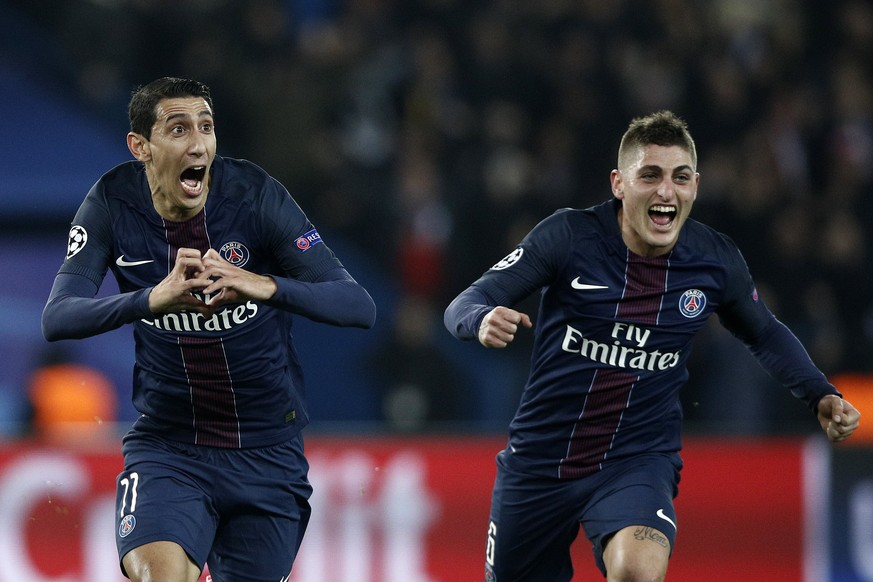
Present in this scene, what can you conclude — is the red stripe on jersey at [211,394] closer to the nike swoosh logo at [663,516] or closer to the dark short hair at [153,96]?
the dark short hair at [153,96]

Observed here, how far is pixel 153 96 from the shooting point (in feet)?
15.8

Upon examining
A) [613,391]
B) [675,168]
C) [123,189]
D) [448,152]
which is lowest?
[613,391]

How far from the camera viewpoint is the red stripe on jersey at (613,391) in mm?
5113

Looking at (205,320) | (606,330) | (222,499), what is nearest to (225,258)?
(205,320)

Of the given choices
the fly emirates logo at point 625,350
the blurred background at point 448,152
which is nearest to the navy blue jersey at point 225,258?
the fly emirates logo at point 625,350

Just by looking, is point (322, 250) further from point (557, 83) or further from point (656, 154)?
point (557, 83)

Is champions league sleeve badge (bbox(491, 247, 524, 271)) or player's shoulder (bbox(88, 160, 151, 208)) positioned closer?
player's shoulder (bbox(88, 160, 151, 208))

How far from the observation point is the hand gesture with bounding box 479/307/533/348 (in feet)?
14.5

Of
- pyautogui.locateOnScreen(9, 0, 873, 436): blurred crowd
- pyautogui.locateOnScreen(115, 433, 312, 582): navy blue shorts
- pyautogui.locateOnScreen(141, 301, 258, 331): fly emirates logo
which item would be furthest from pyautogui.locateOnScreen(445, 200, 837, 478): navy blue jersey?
pyautogui.locateOnScreen(9, 0, 873, 436): blurred crowd

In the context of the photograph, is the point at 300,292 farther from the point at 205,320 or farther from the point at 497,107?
the point at 497,107

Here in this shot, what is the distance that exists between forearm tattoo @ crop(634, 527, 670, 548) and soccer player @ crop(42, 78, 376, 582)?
1.25 meters

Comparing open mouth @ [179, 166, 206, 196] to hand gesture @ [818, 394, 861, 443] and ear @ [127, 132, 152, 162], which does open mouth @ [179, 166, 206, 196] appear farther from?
hand gesture @ [818, 394, 861, 443]

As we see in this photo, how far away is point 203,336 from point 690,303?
1860 millimetres

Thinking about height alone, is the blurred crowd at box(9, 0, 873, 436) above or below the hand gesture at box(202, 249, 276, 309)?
above
